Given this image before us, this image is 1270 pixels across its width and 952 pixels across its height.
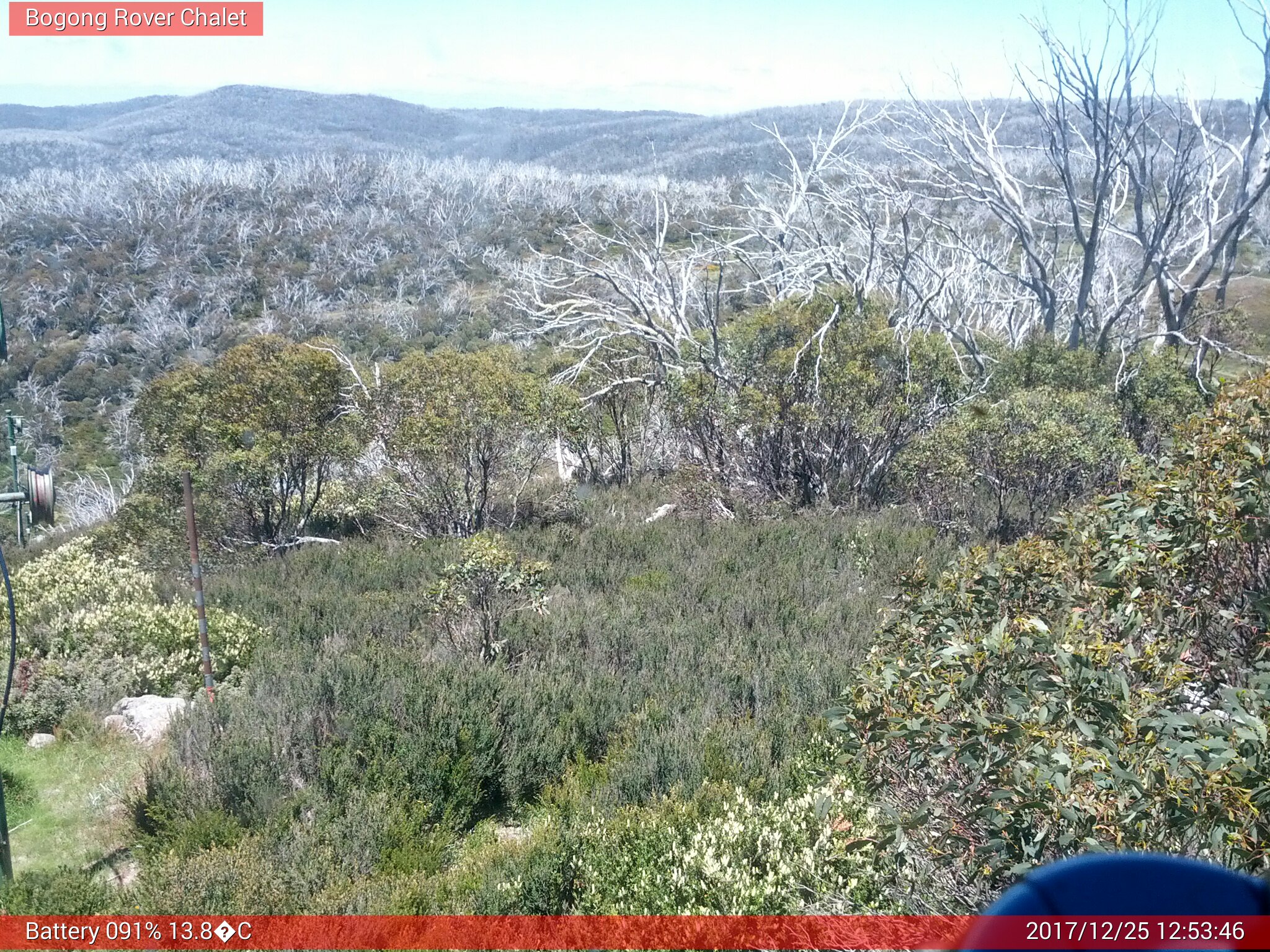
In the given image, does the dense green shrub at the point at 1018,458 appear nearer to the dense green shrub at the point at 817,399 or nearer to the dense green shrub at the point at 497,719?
the dense green shrub at the point at 817,399

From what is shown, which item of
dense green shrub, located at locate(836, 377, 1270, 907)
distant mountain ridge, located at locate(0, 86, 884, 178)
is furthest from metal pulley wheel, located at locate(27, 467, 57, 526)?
distant mountain ridge, located at locate(0, 86, 884, 178)

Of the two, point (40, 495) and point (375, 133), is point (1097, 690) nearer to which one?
point (40, 495)

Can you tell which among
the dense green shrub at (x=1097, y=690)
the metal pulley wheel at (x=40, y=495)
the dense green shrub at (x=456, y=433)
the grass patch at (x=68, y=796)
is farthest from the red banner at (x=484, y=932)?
the dense green shrub at (x=456, y=433)

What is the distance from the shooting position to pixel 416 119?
104062 mm

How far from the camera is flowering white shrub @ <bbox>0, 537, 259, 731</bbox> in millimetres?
5934

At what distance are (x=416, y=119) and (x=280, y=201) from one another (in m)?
60.5

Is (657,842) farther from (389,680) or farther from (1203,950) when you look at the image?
(1203,950)

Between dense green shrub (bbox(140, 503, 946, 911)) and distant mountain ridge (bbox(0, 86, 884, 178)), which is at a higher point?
distant mountain ridge (bbox(0, 86, 884, 178))

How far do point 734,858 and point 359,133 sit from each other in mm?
100391

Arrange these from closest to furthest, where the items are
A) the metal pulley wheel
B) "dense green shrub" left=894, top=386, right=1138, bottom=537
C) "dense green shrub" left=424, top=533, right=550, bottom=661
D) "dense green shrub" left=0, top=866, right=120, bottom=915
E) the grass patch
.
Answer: "dense green shrub" left=0, top=866, right=120, bottom=915, the metal pulley wheel, the grass patch, "dense green shrub" left=424, top=533, right=550, bottom=661, "dense green shrub" left=894, top=386, right=1138, bottom=537

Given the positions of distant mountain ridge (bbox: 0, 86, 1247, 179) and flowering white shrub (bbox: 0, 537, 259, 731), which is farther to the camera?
distant mountain ridge (bbox: 0, 86, 1247, 179)

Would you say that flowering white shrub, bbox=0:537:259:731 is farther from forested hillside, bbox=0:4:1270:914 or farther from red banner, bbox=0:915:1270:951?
red banner, bbox=0:915:1270:951

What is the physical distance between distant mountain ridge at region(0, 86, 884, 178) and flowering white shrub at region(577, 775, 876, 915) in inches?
2341

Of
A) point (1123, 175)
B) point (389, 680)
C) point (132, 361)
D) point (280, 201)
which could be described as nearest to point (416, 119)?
point (280, 201)
